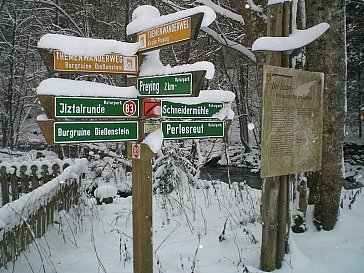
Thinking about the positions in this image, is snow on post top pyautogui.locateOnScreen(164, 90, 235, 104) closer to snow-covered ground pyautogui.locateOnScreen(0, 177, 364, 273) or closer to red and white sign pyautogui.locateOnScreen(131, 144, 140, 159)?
red and white sign pyautogui.locateOnScreen(131, 144, 140, 159)

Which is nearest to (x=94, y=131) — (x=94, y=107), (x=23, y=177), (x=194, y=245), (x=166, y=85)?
(x=94, y=107)

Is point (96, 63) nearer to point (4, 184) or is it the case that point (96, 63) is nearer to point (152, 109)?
point (152, 109)

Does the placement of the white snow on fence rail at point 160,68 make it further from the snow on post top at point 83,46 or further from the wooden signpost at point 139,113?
the snow on post top at point 83,46

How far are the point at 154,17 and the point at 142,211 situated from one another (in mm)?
2025

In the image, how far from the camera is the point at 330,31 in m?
5.31

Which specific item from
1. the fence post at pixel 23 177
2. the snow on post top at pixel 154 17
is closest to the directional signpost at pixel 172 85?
the snow on post top at pixel 154 17

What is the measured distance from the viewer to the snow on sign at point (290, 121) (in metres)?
3.82

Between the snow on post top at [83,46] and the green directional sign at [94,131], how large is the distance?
68cm

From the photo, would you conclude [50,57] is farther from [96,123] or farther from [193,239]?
[193,239]

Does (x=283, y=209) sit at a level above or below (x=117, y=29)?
below

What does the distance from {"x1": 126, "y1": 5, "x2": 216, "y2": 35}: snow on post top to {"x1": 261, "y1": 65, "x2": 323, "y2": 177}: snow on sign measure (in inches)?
38.8

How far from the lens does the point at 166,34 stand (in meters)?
3.29

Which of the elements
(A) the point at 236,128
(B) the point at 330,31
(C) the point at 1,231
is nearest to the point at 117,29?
(B) the point at 330,31

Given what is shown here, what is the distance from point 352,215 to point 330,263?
179 cm
